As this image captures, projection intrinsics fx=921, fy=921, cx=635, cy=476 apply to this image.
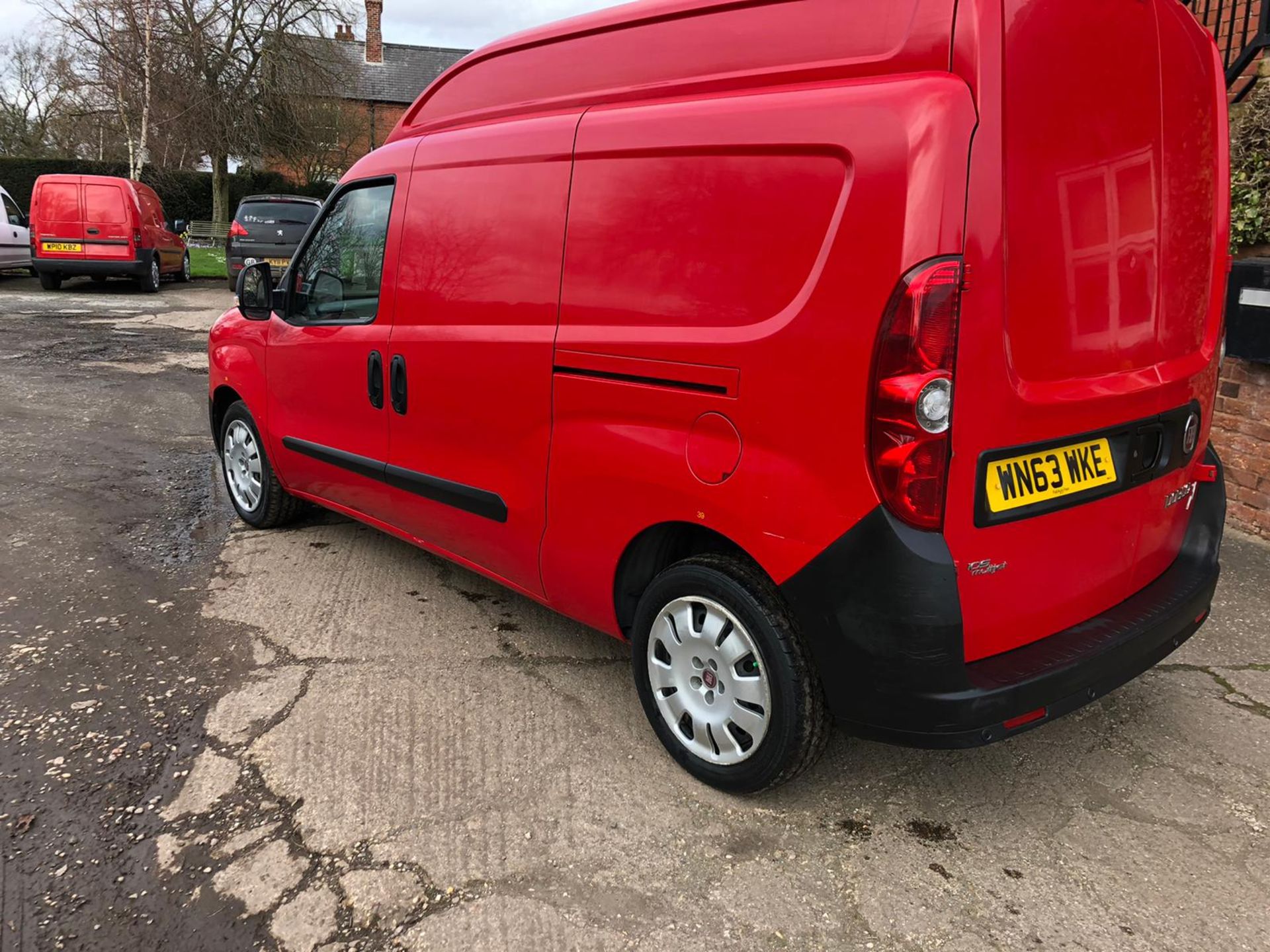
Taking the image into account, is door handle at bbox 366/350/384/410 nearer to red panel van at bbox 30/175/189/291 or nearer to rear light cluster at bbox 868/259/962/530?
rear light cluster at bbox 868/259/962/530

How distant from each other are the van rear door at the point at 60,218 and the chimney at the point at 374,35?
35389 millimetres

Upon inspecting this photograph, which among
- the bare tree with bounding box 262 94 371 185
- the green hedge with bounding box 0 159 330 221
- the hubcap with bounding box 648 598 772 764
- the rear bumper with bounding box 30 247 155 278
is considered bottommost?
the hubcap with bounding box 648 598 772 764

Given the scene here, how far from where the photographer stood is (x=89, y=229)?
599 inches

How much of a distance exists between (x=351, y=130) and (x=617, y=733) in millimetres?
34061

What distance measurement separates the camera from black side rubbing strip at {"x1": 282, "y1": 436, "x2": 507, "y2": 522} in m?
3.21

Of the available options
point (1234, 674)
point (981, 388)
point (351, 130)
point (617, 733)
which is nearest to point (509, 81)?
point (981, 388)

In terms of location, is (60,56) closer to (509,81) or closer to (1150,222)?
(509,81)

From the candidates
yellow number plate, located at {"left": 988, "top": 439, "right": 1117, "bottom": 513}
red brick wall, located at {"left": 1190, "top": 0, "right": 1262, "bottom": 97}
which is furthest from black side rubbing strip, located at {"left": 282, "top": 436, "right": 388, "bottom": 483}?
red brick wall, located at {"left": 1190, "top": 0, "right": 1262, "bottom": 97}

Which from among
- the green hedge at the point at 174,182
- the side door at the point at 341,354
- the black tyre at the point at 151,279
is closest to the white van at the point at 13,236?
the black tyre at the point at 151,279

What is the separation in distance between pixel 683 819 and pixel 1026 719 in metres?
0.93

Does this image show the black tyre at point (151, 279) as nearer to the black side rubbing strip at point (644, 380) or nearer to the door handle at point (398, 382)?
the door handle at point (398, 382)

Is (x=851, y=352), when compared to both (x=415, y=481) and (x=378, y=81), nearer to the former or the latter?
(x=415, y=481)

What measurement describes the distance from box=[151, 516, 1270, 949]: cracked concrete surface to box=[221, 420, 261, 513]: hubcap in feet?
4.94

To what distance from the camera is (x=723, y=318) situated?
91.6 inches
